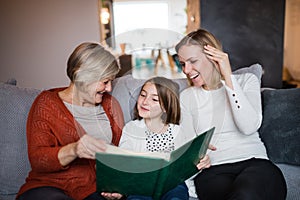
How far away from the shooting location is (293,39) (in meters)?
4.90

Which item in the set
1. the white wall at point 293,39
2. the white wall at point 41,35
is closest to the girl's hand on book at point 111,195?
the white wall at point 41,35

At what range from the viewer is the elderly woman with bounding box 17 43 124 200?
1.00 m

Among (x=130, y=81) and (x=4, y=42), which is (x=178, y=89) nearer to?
(x=130, y=81)

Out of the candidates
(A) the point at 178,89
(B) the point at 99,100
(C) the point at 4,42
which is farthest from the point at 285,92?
(C) the point at 4,42

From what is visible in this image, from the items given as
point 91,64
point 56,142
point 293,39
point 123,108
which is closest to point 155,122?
point 123,108

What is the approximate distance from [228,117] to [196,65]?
38 centimetres

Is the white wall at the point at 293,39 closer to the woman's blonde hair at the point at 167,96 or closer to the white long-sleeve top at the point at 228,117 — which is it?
the white long-sleeve top at the point at 228,117

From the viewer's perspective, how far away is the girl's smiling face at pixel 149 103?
935 mm

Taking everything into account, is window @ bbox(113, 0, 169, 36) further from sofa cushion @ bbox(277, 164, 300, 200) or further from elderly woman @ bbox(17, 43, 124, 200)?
sofa cushion @ bbox(277, 164, 300, 200)

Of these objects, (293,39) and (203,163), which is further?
(293,39)

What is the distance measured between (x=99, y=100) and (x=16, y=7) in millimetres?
2262

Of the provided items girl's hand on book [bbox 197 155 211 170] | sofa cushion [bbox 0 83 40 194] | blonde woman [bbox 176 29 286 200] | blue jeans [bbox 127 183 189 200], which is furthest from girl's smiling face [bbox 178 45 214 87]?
sofa cushion [bbox 0 83 40 194]

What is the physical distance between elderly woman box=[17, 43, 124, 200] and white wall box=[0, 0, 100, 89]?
6.44 feet

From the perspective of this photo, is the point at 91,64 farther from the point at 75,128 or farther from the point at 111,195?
the point at 111,195
